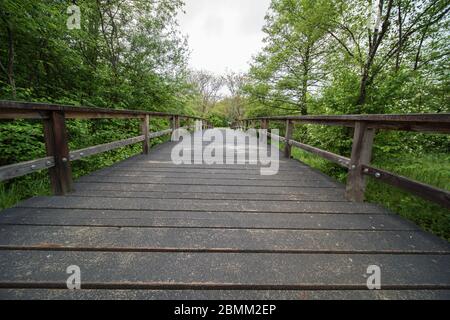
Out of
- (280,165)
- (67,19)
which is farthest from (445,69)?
(67,19)

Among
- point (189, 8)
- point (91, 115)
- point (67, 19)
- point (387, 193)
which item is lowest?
point (387, 193)

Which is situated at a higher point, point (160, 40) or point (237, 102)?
point (237, 102)

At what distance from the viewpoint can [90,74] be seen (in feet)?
17.9

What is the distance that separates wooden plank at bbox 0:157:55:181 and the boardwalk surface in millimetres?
301

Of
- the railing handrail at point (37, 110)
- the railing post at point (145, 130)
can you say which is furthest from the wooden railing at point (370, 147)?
the railing post at point (145, 130)

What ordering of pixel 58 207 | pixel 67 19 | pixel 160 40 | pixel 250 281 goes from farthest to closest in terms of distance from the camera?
pixel 160 40
pixel 67 19
pixel 58 207
pixel 250 281

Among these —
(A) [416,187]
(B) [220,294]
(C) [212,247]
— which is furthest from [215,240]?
Result: (A) [416,187]

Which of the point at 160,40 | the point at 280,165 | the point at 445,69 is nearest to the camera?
the point at 280,165

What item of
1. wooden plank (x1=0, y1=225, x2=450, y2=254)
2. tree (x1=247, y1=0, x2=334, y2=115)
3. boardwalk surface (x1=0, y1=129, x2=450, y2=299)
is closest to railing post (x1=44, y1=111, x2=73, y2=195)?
boardwalk surface (x1=0, y1=129, x2=450, y2=299)

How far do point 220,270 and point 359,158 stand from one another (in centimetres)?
163

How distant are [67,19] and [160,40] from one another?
10.1 ft

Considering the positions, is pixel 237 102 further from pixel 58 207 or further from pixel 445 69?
pixel 58 207

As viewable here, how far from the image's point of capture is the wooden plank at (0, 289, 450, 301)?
87cm

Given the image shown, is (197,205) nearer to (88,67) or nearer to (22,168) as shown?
(22,168)
